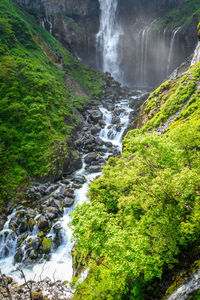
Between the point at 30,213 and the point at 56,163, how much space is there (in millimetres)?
9120

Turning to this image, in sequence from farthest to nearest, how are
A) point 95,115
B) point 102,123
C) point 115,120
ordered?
point 95,115 → point 115,120 → point 102,123

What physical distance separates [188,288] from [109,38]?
295 feet

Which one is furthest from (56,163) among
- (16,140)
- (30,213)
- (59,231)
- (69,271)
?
(69,271)

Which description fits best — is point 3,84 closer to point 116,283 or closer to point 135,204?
point 135,204

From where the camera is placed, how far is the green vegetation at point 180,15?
63.1 m

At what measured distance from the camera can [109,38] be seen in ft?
262

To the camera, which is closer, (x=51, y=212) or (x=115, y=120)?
(x=51, y=212)

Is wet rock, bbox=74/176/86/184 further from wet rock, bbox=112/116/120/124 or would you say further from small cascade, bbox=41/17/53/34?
small cascade, bbox=41/17/53/34

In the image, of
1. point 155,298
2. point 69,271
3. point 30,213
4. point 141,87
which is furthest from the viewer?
point 141,87

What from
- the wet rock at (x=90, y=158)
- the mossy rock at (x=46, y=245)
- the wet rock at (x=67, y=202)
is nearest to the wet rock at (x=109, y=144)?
the wet rock at (x=90, y=158)

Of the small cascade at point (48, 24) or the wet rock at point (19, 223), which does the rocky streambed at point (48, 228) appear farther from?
the small cascade at point (48, 24)

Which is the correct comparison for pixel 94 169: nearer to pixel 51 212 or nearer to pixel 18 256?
pixel 51 212

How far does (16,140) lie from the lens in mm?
28625

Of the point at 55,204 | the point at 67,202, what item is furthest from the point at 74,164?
the point at 55,204
